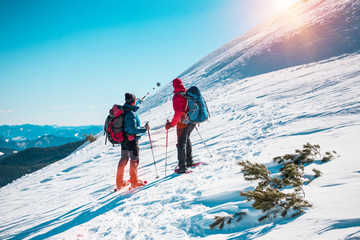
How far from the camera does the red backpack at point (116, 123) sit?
542 centimetres

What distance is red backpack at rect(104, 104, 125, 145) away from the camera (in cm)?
542

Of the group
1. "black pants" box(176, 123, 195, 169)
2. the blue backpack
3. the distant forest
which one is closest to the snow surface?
"black pants" box(176, 123, 195, 169)

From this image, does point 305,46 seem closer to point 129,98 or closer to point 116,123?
point 129,98

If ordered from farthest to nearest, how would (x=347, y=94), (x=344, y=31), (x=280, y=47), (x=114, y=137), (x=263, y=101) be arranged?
(x=280, y=47), (x=344, y=31), (x=263, y=101), (x=347, y=94), (x=114, y=137)

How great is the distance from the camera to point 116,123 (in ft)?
18.0

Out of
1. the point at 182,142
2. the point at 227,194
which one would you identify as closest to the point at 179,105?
the point at 182,142

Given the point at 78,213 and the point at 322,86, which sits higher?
the point at 322,86

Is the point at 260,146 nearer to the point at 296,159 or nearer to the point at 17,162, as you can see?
the point at 296,159

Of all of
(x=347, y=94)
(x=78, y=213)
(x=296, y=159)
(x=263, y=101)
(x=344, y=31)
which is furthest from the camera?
(x=344, y=31)

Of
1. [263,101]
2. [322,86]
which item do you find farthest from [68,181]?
[322,86]

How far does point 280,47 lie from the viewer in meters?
23.5

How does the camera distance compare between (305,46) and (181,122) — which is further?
(305,46)

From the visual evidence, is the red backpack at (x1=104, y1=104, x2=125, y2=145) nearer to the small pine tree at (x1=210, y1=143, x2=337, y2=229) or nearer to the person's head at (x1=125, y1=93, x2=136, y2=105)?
the person's head at (x1=125, y1=93, x2=136, y2=105)

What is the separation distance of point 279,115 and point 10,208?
1085 cm
